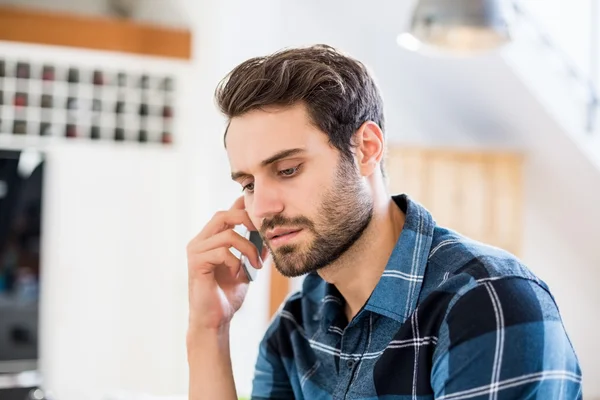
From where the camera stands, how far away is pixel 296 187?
1.28 meters

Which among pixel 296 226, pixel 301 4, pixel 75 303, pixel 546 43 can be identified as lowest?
pixel 75 303

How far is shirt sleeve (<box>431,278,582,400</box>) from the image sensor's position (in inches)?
41.1

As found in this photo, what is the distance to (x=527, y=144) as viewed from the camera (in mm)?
5336

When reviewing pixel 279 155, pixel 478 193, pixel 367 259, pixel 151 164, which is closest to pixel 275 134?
pixel 279 155

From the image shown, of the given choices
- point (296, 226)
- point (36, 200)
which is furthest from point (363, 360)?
point (36, 200)

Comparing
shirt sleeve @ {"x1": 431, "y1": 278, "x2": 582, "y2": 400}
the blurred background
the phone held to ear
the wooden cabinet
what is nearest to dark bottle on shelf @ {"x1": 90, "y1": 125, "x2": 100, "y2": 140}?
the blurred background

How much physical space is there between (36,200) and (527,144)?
10.3 ft

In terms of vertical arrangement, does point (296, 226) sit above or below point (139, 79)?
below

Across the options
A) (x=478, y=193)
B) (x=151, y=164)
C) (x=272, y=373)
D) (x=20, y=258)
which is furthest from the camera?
(x=478, y=193)

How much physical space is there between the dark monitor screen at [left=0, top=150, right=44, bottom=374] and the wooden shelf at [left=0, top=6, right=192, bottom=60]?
695 millimetres

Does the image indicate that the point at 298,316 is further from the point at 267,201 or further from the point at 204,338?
the point at 267,201

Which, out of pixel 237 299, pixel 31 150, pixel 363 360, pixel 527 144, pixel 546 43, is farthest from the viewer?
pixel 527 144

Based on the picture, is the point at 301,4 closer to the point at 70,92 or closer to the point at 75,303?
the point at 70,92

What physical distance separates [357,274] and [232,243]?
12.3 inches
